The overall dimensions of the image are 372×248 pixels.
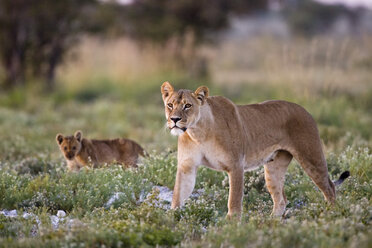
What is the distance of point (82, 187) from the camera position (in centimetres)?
715

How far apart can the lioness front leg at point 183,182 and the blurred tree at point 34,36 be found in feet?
41.8

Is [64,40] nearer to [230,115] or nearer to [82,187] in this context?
[82,187]

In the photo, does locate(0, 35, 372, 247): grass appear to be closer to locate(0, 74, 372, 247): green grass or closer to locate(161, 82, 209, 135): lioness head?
locate(0, 74, 372, 247): green grass

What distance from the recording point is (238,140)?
19.4 feet

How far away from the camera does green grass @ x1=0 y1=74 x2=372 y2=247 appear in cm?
488

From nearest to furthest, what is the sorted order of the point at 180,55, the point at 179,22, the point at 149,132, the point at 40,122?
the point at 149,132, the point at 40,122, the point at 180,55, the point at 179,22

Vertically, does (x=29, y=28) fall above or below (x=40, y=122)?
above

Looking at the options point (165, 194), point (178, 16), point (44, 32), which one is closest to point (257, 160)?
point (165, 194)

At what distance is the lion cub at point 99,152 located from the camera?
8.80m

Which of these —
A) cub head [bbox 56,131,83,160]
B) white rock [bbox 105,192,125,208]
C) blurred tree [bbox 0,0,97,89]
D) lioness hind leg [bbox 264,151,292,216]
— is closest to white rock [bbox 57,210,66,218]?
white rock [bbox 105,192,125,208]

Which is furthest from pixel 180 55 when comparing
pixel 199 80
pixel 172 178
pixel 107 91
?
pixel 172 178

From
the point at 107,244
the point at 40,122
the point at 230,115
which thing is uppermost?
the point at 230,115

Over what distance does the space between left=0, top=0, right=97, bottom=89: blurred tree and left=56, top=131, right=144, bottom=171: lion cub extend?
9.47m

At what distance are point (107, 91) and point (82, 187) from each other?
11416mm
